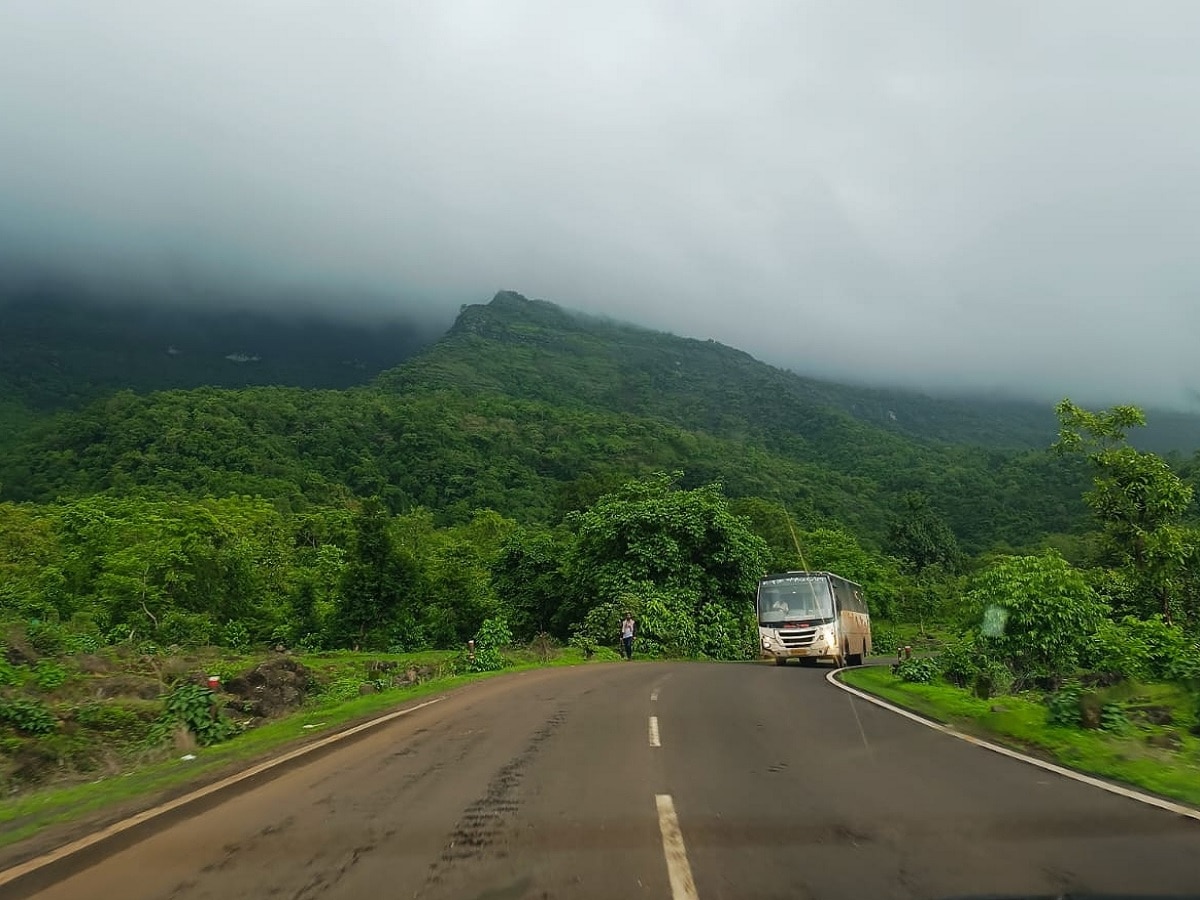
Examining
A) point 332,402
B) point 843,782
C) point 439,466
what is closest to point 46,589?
point 843,782

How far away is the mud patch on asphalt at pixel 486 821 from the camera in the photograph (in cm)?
554

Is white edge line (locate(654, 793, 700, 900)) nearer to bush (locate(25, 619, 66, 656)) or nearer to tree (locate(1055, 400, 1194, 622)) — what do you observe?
bush (locate(25, 619, 66, 656))

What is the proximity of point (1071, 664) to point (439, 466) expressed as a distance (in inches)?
3627

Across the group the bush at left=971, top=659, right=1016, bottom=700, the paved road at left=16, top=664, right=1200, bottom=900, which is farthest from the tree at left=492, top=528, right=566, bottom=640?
the paved road at left=16, top=664, right=1200, bottom=900

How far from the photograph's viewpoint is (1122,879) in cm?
483

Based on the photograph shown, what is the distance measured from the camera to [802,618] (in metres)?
28.1

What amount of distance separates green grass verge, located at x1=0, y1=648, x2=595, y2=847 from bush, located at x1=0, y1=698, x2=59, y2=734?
246cm

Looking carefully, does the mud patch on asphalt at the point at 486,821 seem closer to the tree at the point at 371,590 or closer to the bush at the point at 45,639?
the bush at the point at 45,639

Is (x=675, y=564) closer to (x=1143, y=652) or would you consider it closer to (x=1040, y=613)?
(x=1040, y=613)

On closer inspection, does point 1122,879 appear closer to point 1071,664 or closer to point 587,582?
point 1071,664

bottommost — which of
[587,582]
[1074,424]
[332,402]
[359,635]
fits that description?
[359,635]

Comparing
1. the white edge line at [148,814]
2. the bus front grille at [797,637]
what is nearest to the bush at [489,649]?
the bus front grille at [797,637]

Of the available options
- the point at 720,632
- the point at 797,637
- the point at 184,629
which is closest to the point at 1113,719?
the point at 797,637

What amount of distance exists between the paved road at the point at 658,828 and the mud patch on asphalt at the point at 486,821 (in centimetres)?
3
